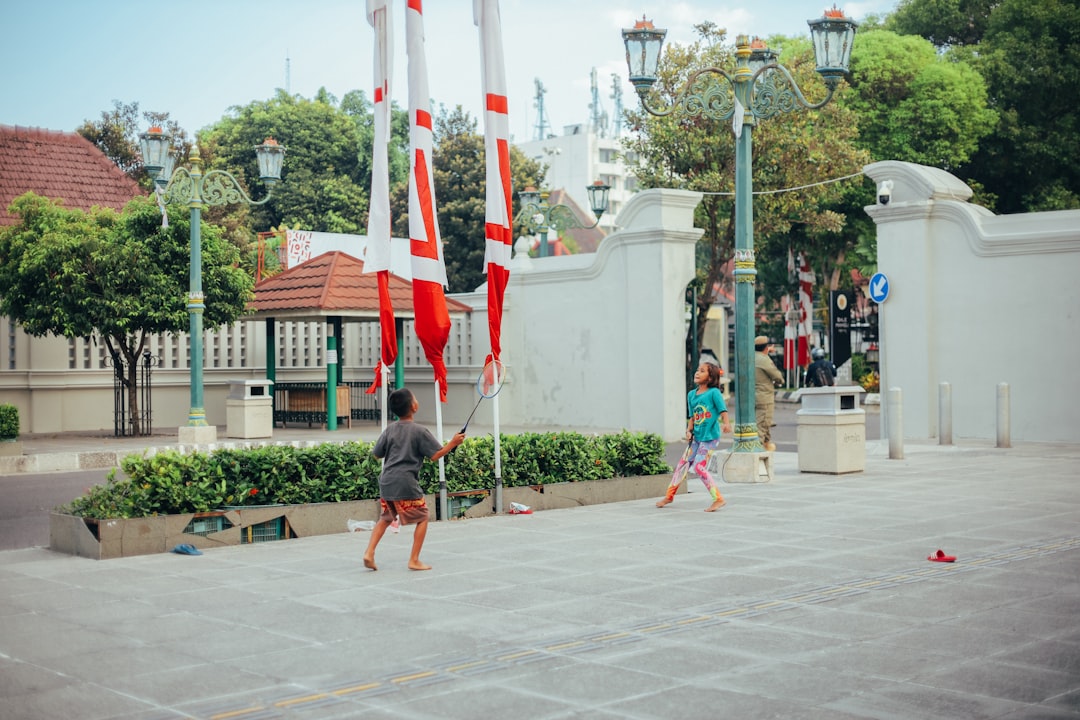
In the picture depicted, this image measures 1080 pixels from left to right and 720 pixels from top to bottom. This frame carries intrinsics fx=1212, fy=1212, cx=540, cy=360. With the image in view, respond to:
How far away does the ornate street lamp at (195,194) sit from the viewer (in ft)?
69.8

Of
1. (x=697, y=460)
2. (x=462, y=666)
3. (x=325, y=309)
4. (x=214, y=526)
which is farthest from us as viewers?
(x=325, y=309)

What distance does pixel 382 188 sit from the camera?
40.1 ft

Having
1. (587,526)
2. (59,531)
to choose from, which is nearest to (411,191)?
(587,526)

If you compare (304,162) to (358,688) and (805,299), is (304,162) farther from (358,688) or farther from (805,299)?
(358,688)

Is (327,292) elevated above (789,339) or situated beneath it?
elevated above

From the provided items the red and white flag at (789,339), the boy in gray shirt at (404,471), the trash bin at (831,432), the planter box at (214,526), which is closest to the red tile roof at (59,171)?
the red and white flag at (789,339)

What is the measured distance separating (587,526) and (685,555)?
2023mm

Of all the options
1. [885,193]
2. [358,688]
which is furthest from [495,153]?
[885,193]

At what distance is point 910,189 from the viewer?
2323 cm

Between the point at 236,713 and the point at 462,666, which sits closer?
the point at 236,713

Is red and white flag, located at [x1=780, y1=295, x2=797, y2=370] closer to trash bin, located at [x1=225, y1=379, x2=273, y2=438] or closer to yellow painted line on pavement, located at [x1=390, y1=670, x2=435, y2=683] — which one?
trash bin, located at [x1=225, y1=379, x2=273, y2=438]

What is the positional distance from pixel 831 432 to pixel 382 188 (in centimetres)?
762

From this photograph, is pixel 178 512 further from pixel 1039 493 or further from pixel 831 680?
pixel 1039 493

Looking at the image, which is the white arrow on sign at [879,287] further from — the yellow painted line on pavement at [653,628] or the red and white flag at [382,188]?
the yellow painted line on pavement at [653,628]
